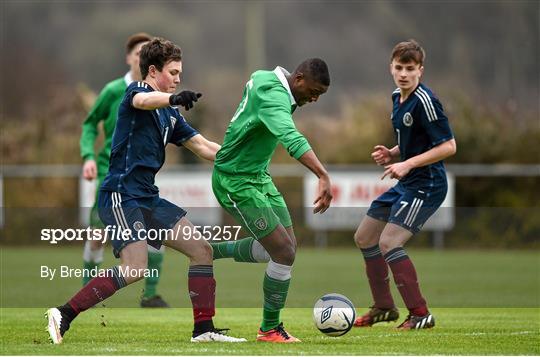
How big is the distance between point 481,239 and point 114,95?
12.6m

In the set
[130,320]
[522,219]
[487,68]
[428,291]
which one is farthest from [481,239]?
[487,68]

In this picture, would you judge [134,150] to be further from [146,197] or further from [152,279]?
[152,279]

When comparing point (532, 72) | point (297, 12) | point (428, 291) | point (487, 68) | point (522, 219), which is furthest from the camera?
point (297, 12)

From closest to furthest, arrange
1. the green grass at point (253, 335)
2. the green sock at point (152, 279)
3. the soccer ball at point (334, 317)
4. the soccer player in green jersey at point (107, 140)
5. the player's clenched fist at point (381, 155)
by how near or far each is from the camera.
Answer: the green grass at point (253, 335) → the soccer ball at point (334, 317) → the player's clenched fist at point (381, 155) → the green sock at point (152, 279) → the soccer player in green jersey at point (107, 140)

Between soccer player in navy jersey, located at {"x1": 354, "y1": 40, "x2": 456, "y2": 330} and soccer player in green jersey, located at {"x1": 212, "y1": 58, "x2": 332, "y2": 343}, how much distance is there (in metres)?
1.25

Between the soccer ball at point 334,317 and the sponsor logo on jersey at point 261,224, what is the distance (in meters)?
0.73

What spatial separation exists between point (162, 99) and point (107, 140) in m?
3.95

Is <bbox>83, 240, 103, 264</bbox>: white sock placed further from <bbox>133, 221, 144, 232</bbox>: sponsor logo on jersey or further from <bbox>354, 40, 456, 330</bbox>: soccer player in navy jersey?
<bbox>133, 221, 144, 232</bbox>: sponsor logo on jersey

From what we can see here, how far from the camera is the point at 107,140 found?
438 inches

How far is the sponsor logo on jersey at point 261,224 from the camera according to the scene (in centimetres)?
773

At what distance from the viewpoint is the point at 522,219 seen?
2205 cm

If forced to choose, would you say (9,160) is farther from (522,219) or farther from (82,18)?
(82,18)

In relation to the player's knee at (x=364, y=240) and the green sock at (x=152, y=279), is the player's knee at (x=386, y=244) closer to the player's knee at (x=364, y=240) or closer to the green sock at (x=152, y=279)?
the player's knee at (x=364, y=240)

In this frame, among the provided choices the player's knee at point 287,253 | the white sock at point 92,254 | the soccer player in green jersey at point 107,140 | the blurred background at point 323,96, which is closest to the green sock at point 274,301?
the player's knee at point 287,253
